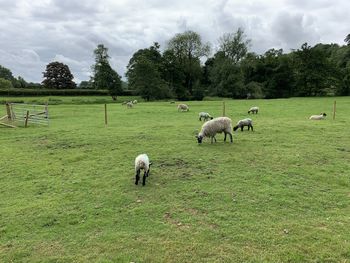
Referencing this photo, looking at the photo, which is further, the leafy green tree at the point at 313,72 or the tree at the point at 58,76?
the tree at the point at 58,76

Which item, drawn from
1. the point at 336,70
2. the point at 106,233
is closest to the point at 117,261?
the point at 106,233

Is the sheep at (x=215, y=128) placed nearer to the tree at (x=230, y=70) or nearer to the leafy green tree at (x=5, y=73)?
the tree at (x=230, y=70)

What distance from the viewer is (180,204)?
26.5 ft

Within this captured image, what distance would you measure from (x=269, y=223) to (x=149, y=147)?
8.49 metres

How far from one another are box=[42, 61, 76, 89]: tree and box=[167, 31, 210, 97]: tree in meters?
45.0

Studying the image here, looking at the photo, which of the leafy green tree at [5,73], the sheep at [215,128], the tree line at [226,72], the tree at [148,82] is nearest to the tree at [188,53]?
the tree line at [226,72]

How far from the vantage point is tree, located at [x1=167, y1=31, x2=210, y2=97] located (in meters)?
76.3

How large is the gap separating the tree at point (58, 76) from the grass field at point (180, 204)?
95.0 m

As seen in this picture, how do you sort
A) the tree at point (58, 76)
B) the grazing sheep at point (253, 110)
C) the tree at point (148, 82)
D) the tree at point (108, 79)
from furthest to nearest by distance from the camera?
the tree at point (58, 76) → the tree at point (108, 79) → the tree at point (148, 82) → the grazing sheep at point (253, 110)

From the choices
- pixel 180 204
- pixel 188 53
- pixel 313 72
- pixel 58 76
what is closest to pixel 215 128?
pixel 180 204

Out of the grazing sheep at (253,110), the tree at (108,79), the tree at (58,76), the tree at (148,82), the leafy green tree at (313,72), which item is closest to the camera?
the grazing sheep at (253,110)

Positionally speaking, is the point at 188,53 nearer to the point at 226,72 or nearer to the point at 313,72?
the point at 226,72

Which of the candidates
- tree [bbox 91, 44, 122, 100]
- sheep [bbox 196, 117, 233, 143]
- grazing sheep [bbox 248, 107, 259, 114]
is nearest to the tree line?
tree [bbox 91, 44, 122, 100]

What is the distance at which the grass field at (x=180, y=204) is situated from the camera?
19.7 feet
